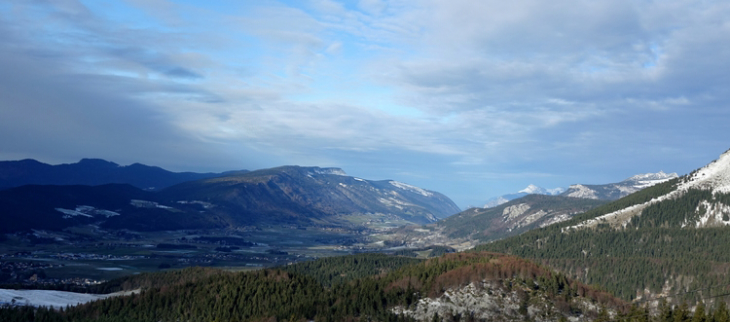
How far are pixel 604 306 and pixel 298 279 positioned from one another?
82332mm

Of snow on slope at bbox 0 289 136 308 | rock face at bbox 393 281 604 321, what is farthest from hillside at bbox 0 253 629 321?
snow on slope at bbox 0 289 136 308

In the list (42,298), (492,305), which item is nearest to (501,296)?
(492,305)

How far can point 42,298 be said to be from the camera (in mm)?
152375

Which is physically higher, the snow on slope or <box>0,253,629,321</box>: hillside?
<box>0,253,629,321</box>: hillside

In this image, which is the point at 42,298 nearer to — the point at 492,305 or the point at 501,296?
the point at 492,305

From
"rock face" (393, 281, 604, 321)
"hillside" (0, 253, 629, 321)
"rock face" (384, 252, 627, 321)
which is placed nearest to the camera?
"rock face" (393, 281, 604, 321)

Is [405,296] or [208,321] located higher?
[405,296]

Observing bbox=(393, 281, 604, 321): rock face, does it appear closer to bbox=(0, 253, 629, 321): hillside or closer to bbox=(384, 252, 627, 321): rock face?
bbox=(384, 252, 627, 321): rock face

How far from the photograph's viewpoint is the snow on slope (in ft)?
466

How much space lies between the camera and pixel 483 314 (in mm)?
107750

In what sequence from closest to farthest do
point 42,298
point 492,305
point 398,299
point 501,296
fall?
point 492,305, point 501,296, point 398,299, point 42,298

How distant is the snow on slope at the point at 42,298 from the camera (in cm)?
14206

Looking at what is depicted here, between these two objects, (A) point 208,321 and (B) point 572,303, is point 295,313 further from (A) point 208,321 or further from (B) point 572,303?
(B) point 572,303

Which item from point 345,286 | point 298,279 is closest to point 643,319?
point 345,286
